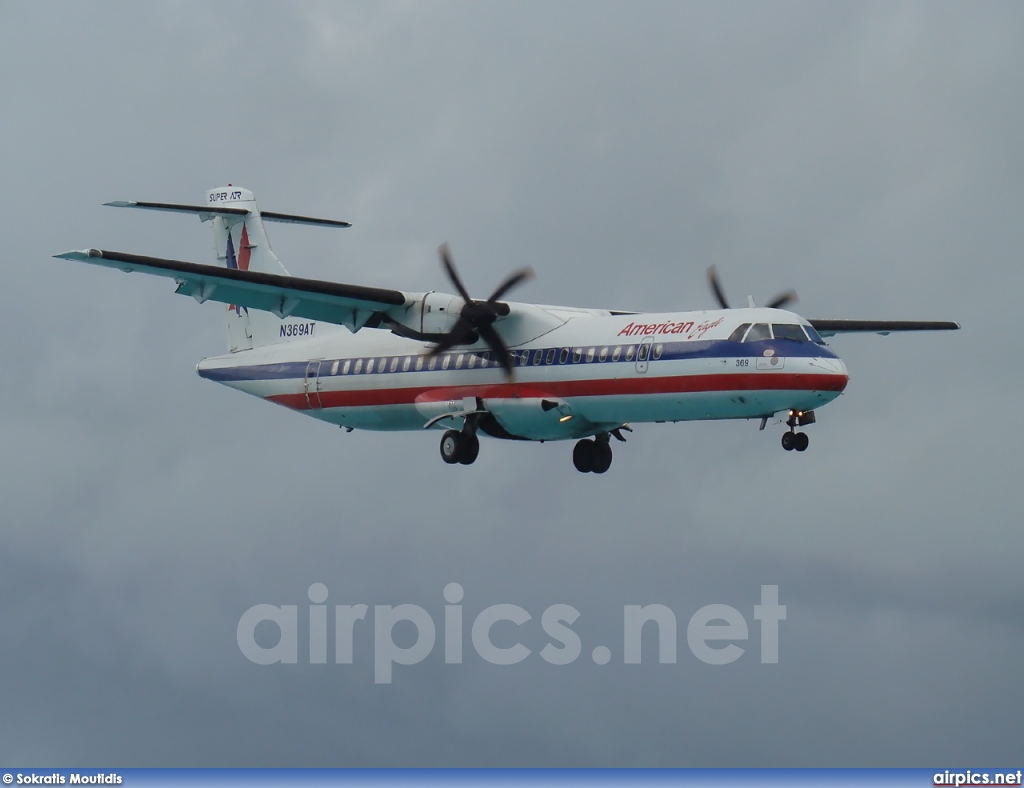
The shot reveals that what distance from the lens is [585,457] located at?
3569 centimetres

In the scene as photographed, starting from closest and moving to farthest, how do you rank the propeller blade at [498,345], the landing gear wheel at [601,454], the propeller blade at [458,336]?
1. the propeller blade at [498,345]
2. the propeller blade at [458,336]
3. the landing gear wheel at [601,454]

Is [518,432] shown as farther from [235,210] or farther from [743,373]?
[235,210]

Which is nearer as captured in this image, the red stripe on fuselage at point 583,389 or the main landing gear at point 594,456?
the red stripe on fuselage at point 583,389

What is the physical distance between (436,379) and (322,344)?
404 centimetres

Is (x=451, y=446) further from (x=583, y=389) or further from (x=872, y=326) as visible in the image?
(x=872, y=326)

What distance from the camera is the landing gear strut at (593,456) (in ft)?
117

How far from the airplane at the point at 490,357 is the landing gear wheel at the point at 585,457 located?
1.3 inches

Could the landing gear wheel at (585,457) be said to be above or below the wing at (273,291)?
below

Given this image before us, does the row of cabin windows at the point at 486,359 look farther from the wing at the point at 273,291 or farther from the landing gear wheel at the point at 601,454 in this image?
the landing gear wheel at the point at 601,454

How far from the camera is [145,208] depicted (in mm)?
35469

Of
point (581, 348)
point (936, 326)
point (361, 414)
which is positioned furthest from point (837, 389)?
point (361, 414)

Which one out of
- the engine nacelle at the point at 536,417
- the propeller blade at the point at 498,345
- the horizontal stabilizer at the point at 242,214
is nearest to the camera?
the engine nacelle at the point at 536,417

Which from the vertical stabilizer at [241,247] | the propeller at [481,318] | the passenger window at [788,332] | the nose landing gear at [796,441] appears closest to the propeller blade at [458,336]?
the propeller at [481,318]

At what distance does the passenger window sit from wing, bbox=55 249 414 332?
8.59 m
